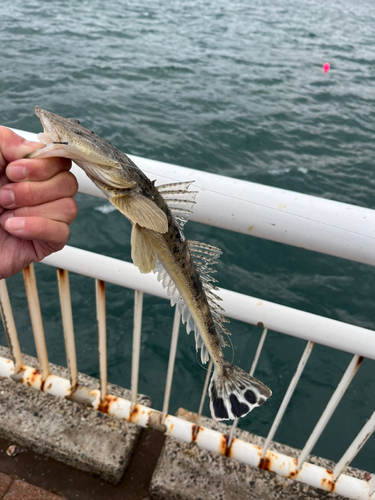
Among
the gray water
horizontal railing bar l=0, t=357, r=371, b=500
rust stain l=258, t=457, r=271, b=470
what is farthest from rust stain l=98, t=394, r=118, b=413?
the gray water

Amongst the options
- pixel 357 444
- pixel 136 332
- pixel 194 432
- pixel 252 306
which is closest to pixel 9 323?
pixel 136 332

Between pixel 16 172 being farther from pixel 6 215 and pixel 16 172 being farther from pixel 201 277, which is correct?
pixel 201 277

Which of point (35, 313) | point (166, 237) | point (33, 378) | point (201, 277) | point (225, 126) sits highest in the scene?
point (166, 237)

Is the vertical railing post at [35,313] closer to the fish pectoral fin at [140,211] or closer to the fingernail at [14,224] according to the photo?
the fingernail at [14,224]

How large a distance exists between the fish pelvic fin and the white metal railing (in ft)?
1.31

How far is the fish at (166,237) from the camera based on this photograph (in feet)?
3.22

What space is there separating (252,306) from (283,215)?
0.56 metres

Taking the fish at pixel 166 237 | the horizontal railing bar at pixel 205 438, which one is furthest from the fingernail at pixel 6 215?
the horizontal railing bar at pixel 205 438

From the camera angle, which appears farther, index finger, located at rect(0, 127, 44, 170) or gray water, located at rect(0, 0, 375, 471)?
gray water, located at rect(0, 0, 375, 471)

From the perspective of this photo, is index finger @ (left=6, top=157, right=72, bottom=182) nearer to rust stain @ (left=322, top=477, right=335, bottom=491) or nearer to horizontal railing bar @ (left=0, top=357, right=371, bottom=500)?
horizontal railing bar @ (left=0, top=357, right=371, bottom=500)

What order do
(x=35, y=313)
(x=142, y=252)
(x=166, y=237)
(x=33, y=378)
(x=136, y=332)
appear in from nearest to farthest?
(x=142, y=252) < (x=166, y=237) < (x=136, y=332) < (x=35, y=313) < (x=33, y=378)

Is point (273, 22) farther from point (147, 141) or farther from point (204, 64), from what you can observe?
point (147, 141)

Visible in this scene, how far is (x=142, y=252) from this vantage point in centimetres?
114

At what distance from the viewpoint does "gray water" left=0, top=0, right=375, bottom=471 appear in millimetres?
5152
